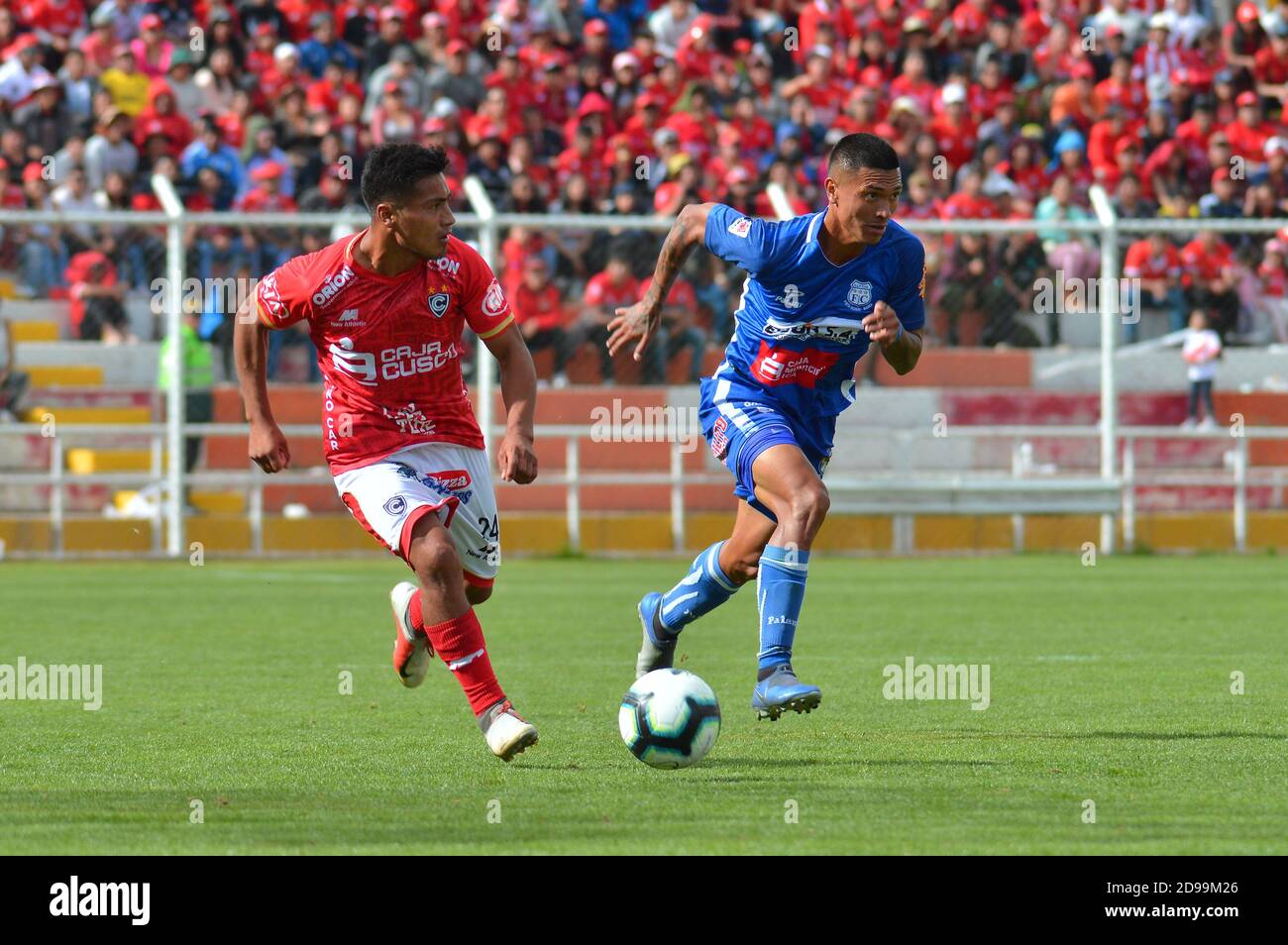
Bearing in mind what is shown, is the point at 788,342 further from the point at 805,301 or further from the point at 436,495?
the point at 436,495

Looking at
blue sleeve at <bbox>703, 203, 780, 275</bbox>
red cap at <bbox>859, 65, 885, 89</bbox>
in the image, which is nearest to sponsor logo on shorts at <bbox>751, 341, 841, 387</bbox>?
blue sleeve at <bbox>703, 203, 780, 275</bbox>

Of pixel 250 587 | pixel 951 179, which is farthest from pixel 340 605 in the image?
pixel 951 179

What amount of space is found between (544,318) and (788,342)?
32.9 ft

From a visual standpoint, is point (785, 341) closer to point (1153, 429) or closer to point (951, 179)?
point (1153, 429)

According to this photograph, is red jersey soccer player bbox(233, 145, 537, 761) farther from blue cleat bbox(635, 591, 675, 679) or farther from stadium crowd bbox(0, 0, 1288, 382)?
stadium crowd bbox(0, 0, 1288, 382)

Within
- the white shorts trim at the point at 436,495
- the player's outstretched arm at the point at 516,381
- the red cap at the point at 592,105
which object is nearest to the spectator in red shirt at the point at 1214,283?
the red cap at the point at 592,105

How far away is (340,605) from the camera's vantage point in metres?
13.9

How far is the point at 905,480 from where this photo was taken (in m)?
18.4

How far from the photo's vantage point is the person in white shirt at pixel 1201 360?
756 inches

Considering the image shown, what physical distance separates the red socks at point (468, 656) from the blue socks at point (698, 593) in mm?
1299

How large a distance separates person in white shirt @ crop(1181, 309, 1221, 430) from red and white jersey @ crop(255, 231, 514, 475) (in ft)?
42.6

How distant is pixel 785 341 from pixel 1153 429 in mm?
11336
